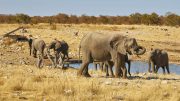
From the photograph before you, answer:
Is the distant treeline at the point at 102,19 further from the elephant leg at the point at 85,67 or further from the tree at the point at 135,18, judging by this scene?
the elephant leg at the point at 85,67

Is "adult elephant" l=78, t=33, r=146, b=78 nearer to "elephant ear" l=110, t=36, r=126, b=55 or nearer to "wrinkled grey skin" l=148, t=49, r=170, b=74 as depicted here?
"elephant ear" l=110, t=36, r=126, b=55

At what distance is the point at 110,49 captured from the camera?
19.7 metres

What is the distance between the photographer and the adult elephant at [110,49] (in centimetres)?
1962

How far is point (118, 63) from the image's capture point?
19.4 meters

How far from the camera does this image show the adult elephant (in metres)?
19.6

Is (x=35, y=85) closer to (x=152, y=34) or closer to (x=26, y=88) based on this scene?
(x=26, y=88)

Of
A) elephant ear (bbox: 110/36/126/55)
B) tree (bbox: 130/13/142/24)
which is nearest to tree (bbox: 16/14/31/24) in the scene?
tree (bbox: 130/13/142/24)

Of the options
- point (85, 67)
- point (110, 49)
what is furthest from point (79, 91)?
point (85, 67)

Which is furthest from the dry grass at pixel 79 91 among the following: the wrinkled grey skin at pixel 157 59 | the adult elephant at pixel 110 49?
the wrinkled grey skin at pixel 157 59

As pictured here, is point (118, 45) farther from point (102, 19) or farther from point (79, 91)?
point (102, 19)

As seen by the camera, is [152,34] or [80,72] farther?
[152,34]

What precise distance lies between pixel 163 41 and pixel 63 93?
3344cm

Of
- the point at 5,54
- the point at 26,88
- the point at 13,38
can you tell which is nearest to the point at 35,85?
the point at 26,88

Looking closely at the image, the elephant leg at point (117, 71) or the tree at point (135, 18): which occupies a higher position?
the elephant leg at point (117, 71)
